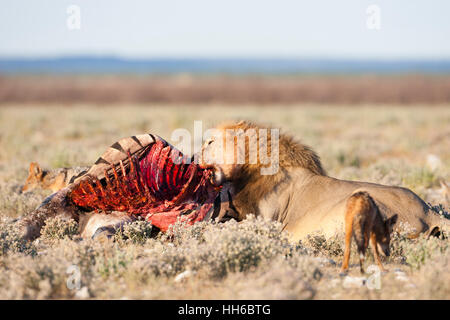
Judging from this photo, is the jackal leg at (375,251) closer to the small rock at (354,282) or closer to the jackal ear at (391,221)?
the jackal ear at (391,221)

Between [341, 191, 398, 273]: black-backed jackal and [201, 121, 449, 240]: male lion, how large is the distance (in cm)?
75

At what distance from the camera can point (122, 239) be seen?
603 centimetres

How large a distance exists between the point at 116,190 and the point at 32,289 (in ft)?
5.40

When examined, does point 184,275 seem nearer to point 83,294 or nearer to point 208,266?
point 208,266

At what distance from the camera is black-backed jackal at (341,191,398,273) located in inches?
188

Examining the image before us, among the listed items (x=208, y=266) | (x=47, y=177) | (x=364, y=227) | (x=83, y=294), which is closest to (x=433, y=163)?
(x=47, y=177)

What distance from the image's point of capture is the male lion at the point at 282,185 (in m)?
5.86

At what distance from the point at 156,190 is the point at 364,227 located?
236 centimetres

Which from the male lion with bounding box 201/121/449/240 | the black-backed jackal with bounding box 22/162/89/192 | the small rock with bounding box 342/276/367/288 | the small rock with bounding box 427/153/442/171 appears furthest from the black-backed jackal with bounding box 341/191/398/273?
the small rock with bounding box 427/153/442/171

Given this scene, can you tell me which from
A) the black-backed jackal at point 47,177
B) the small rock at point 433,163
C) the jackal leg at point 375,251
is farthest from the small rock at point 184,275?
the small rock at point 433,163

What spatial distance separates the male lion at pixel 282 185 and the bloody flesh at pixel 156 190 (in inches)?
9.9

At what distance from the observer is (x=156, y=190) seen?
6.22 meters
